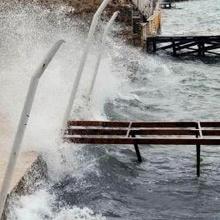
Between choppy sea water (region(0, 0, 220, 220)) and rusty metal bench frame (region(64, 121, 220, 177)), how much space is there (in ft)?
1.65

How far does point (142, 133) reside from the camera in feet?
37.3

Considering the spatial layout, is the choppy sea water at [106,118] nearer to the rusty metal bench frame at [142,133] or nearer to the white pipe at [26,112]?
the rusty metal bench frame at [142,133]

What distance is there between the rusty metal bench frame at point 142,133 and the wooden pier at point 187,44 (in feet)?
73.1

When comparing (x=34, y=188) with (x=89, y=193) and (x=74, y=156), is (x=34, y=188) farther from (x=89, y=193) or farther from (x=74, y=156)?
(x=74, y=156)

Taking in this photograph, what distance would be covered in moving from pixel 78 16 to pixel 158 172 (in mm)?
19749

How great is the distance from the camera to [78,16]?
3045 centimetres

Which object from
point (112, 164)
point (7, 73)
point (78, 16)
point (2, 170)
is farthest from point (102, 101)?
point (78, 16)

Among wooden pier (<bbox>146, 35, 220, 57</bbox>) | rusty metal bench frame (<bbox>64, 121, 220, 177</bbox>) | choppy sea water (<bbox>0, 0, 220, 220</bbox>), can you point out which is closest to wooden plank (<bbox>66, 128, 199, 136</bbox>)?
rusty metal bench frame (<bbox>64, 121, 220, 177</bbox>)

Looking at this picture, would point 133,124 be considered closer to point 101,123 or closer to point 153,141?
point 101,123

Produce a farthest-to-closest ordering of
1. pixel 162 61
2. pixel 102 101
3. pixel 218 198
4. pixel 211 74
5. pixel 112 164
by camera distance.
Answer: pixel 162 61
pixel 211 74
pixel 102 101
pixel 112 164
pixel 218 198

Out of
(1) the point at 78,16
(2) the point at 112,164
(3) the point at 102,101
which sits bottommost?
(1) the point at 78,16

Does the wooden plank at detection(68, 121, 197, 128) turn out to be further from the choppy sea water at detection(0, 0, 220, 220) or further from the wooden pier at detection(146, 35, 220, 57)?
the wooden pier at detection(146, 35, 220, 57)

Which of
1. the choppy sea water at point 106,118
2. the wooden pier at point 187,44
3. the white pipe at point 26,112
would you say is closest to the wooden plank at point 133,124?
the choppy sea water at point 106,118

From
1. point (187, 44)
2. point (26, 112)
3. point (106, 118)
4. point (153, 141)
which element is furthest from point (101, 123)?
point (187, 44)
